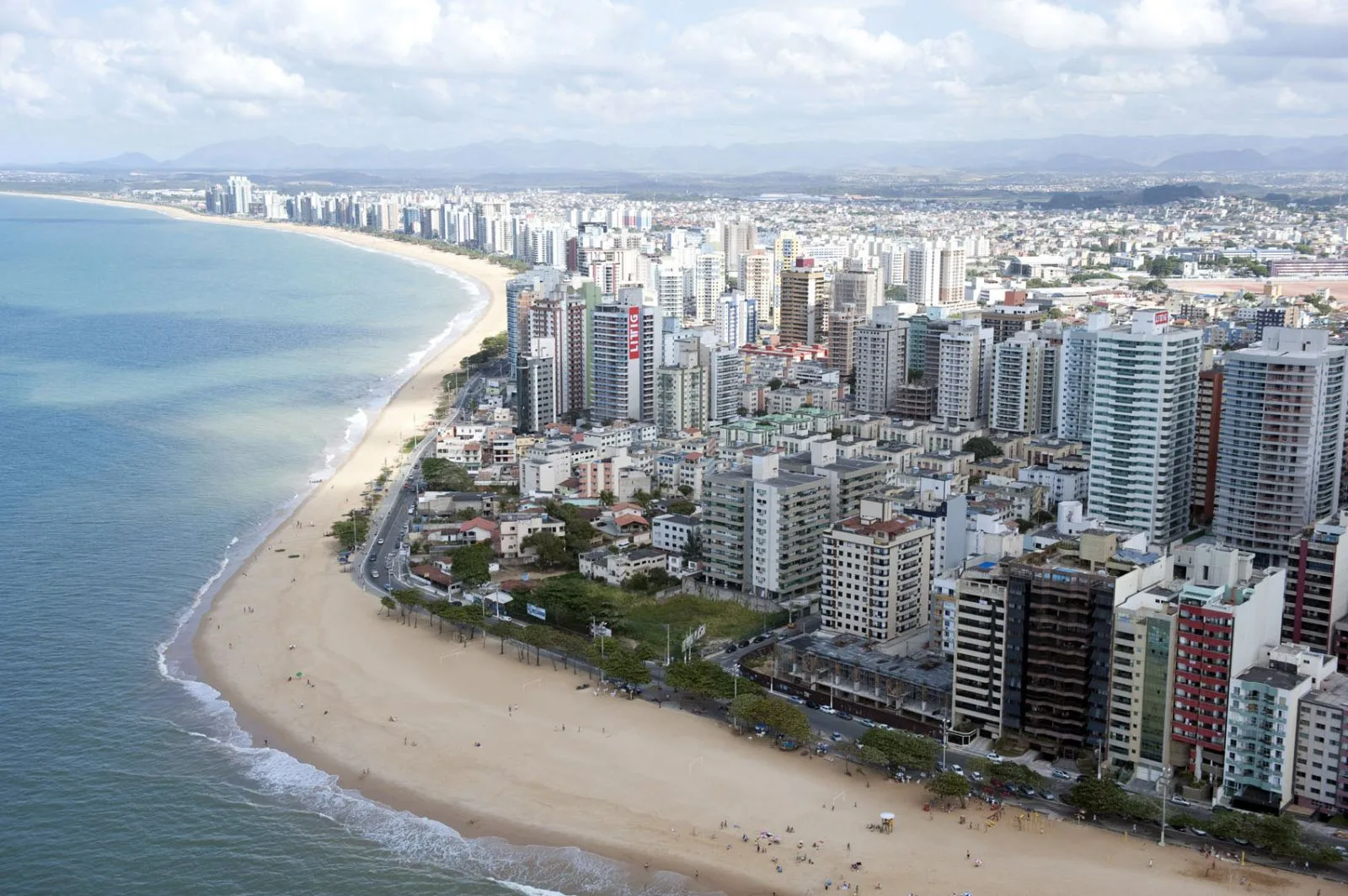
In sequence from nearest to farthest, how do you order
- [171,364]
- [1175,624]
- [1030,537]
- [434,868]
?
[434,868] → [1175,624] → [1030,537] → [171,364]

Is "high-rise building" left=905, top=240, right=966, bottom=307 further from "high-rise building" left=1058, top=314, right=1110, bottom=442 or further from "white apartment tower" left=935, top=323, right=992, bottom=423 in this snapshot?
"high-rise building" left=1058, top=314, right=1110, bottom=442

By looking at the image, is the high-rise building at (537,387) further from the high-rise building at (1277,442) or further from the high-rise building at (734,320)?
the high-rise building at (1277,442)

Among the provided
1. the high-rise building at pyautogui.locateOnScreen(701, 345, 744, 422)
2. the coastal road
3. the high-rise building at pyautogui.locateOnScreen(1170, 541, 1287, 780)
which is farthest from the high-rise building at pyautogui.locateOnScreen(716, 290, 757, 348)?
the high-rise building at pyautogui.locateOnScreen(1170, 541, 1287, 780)

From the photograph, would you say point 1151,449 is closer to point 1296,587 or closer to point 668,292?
A: point 1296,587

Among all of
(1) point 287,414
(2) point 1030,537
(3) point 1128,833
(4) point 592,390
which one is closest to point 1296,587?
(2) point 1030,537

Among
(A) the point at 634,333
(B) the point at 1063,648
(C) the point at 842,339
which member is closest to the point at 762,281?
(C) the point at 842,339

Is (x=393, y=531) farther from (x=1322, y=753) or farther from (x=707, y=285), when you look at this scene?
(x=707, y=285)
